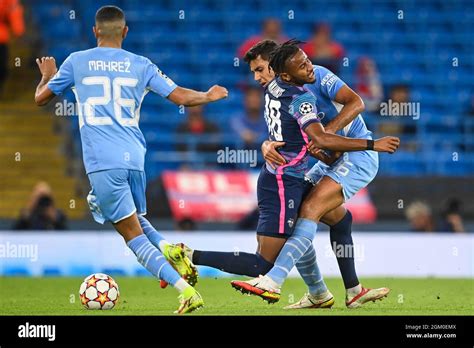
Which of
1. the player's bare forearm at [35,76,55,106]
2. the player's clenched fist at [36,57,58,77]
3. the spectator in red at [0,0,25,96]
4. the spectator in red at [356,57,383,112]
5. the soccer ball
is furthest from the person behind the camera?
the spectator in red at [356,57,383,112]

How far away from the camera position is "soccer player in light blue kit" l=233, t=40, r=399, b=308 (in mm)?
9038

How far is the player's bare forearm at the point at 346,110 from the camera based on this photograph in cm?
918

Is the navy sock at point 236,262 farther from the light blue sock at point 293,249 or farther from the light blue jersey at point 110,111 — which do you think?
the light blue jersey at point 110,111

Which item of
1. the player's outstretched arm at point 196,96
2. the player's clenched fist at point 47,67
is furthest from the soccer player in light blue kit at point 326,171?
the player's clenched fist at point 47,67

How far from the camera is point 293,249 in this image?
907 cm

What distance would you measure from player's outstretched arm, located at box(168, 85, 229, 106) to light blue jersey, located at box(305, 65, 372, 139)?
2.86ft

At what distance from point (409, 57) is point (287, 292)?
838 cm

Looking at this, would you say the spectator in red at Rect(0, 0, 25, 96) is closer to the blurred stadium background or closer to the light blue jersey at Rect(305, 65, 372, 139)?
the blurred stadium background

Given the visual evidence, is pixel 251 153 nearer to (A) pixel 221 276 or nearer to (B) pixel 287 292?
(A) pixel 221 276

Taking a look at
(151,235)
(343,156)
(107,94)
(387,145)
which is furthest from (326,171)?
(107,94)

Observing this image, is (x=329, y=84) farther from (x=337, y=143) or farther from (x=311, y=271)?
(x=311, y=271)

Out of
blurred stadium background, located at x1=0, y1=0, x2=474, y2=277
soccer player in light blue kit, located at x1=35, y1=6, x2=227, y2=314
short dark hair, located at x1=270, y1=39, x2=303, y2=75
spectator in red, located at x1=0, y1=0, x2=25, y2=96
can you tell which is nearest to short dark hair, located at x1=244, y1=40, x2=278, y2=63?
short dark hair, located at x1=270, y1=39, x2=303, y2=75

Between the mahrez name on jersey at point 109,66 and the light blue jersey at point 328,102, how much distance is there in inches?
58.6
